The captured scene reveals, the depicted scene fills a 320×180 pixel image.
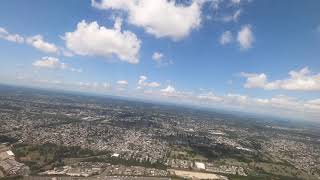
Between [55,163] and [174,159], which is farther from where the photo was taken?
[174,159]

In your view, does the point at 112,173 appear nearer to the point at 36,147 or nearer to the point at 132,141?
the point at 36,147

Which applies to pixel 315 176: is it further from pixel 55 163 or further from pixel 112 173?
pixel 55 163

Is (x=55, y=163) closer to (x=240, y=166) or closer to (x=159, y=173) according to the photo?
(x=159, y=173)

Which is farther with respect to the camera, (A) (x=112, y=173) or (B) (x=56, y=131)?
(B) (x=56, y=131)

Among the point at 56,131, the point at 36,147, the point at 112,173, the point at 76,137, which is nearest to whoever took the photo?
the point at 112,173

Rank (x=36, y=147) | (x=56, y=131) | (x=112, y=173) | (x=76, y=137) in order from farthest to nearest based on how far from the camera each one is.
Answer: (x=56, y=131) → (x=76, y=137) → (x=36, y=147) → (x=112, y=173)

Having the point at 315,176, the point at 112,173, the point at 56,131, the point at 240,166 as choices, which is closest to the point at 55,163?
the point at 112,173

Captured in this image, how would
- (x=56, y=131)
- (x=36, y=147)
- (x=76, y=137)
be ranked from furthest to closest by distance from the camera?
(x=56, y=131), (x=76, y=137), (x=36, y=147)

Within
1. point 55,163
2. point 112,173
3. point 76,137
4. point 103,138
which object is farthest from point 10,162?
point 103,138
